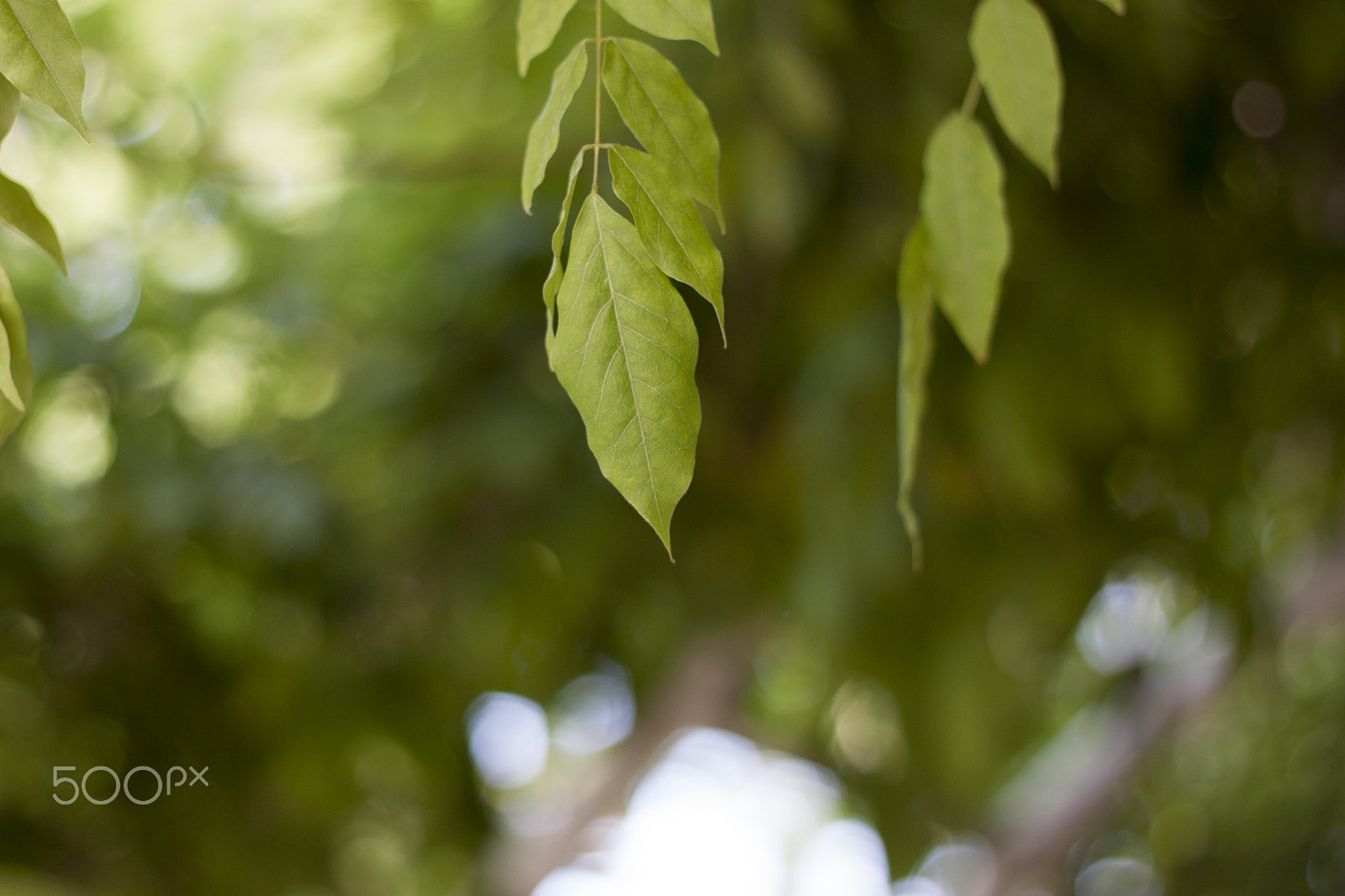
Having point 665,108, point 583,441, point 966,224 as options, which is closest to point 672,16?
point 665,108

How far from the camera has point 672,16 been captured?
0.24 meters

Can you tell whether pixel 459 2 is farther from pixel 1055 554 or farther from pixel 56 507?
pixel 1055 554

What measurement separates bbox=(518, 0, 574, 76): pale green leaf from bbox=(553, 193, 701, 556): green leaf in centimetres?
5

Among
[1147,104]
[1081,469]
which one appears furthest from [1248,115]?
[1081,469]

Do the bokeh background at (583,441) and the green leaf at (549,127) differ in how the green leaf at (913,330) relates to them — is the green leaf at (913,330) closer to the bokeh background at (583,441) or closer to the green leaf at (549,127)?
the green leaf at (549,127)

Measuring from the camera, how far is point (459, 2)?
95 cm

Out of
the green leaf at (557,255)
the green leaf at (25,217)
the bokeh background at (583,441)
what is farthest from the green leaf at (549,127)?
the bokeh background at (583,441)

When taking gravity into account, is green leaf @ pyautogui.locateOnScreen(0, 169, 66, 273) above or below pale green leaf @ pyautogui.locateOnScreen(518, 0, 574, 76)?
below

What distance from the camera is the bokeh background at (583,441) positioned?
0.93 meters

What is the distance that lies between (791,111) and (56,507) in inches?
39.6

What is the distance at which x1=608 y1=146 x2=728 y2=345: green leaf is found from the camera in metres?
0.23

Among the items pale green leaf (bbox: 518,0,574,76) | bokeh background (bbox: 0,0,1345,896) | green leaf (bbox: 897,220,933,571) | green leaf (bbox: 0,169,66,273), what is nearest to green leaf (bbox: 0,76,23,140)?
green leaf (bbox: 0,169,66,273)

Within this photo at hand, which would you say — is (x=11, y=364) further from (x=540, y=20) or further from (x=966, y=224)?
(x=966, y=224)

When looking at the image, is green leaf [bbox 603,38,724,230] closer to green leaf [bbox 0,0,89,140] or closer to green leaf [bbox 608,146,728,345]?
green leaf [bbox 608,146,728,345]
